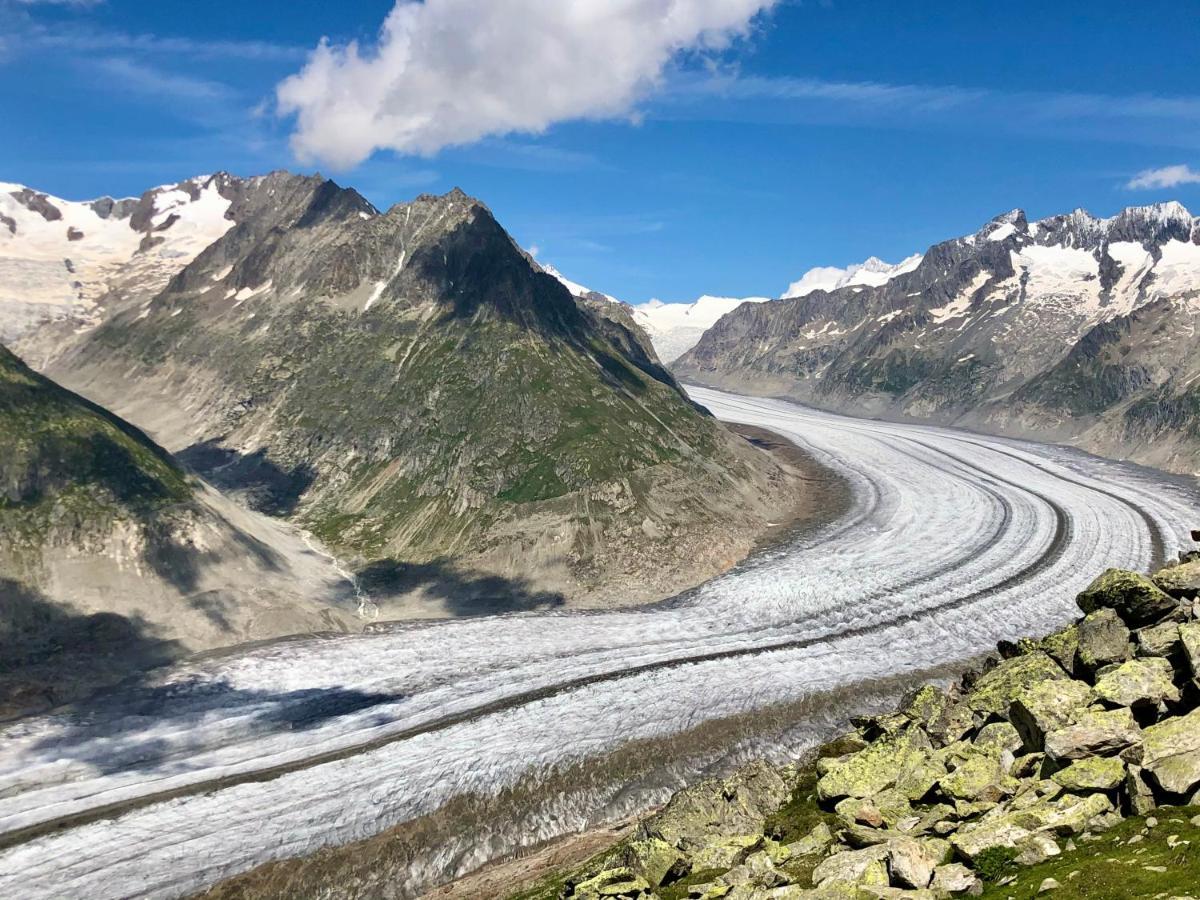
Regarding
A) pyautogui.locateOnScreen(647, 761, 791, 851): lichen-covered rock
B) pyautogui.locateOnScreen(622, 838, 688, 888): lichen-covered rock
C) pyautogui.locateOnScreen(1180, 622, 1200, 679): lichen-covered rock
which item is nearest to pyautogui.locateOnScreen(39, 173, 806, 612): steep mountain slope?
pyautogui.locateOnScreen(647, 761, 791, 851): lichen-covered rock

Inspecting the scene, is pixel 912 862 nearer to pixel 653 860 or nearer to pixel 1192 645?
pixel 653 860

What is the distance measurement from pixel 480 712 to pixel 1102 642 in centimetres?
3657

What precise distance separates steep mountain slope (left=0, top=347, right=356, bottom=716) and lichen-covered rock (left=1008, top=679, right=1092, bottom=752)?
A: 5515cm

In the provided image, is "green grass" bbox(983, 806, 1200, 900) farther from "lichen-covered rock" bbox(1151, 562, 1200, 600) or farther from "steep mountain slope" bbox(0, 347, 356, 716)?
"steep mountain slope" bbox(0, 347, 356, 716)

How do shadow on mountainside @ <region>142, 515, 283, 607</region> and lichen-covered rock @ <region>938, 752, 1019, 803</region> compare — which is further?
shadow on mountainside @ <region>142, 515, 283, 607</region>

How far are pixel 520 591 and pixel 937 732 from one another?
50.0 meters

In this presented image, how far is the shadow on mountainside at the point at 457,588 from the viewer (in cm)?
7520

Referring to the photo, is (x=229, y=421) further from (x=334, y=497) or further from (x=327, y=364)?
(x=334, y=497)

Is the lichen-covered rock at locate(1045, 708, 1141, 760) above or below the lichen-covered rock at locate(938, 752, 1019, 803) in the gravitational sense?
above

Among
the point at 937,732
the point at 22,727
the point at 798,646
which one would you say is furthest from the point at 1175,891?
the point at 22,727

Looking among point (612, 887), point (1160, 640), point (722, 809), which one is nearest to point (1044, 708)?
point (1160, 640)

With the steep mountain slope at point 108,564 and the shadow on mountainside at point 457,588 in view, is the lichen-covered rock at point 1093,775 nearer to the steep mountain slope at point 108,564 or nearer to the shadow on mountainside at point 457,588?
the shadow on mountainside at point 457,588

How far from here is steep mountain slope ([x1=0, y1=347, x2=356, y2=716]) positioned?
5803 cm

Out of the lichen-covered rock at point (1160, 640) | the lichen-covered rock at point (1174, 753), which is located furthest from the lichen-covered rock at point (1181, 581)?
the lichen-covered rock at point (1174, 753)
